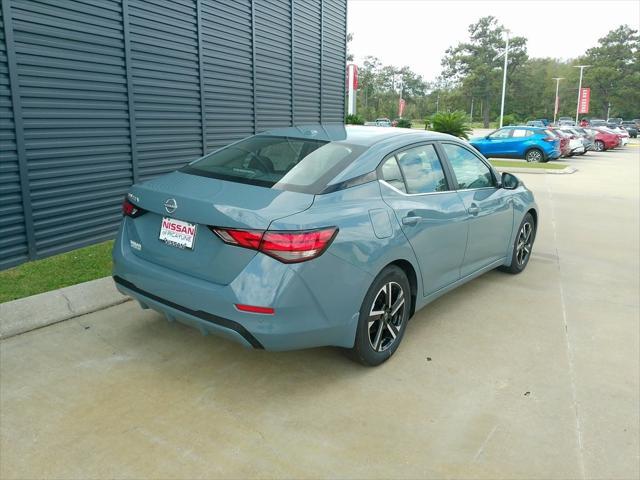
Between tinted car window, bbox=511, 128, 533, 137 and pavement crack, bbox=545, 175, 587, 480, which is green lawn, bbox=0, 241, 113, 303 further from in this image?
tinted car window, bbox=511, 128, 533, 137

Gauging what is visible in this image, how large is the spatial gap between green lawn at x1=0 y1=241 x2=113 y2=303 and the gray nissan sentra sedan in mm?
1518

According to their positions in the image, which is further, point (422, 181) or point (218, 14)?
point (218, 14)

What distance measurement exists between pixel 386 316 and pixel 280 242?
109 cm

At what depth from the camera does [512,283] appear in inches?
219

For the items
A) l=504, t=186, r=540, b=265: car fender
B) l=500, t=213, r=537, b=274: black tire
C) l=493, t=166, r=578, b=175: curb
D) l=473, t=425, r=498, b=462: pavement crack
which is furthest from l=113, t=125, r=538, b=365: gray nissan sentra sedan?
l=493, t=166, r=578, b=175: curb

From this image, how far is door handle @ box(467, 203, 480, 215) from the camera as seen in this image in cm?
446

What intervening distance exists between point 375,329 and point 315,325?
2.18 ft

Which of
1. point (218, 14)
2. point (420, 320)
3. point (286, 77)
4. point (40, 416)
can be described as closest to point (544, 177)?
point (286, 77)

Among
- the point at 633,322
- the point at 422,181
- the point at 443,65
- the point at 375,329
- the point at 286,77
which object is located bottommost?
the point at 633,322

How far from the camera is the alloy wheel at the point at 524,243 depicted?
5717mm

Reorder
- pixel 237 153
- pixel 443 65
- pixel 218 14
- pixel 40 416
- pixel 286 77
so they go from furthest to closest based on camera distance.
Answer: pixel 443 65 < pixel 286 77 < pixel 218 14 < pixel 237 153 < pixel 40 416

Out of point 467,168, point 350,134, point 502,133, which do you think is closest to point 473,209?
point 467,168

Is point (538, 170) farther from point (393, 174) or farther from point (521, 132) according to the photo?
point (393, 174)

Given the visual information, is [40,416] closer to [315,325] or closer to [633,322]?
[315,325]
